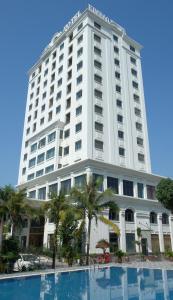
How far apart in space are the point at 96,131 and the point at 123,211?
12.9 m

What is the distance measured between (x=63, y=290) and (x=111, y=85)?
38074mm

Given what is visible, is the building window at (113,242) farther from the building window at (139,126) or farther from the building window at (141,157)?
the building window at (139,126)

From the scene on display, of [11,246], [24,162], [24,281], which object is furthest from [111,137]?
[24,281]

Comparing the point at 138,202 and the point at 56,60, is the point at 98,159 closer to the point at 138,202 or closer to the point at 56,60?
the point at 138,202

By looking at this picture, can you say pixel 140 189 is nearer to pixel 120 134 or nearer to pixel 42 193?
pixel 120 134

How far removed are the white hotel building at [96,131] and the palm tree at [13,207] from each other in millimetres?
8272

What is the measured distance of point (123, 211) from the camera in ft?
131

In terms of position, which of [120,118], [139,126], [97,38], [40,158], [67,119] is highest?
[97,38]

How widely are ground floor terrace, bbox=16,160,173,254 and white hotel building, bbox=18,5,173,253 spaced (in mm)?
126

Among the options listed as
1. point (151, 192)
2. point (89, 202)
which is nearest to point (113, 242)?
point (89, 202)

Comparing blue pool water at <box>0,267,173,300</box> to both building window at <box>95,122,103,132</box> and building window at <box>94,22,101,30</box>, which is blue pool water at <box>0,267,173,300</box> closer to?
building window at <box>95,122,103,132</box>

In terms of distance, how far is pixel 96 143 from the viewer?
137 feet

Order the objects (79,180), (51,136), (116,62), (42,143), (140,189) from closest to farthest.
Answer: (79,180), (140,189), (51,136), (42,143), (116,62)

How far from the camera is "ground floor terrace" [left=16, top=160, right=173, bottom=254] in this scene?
38.2 metres
